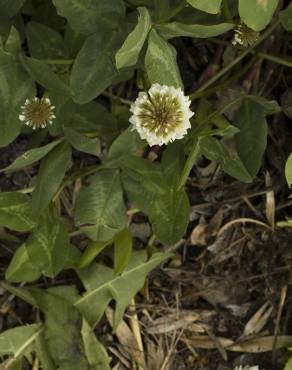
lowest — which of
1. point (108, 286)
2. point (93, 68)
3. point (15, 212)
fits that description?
point (108, 286)

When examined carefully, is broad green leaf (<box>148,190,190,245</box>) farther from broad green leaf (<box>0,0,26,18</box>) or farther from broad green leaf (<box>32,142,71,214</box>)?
broad green leaf (<box>0,0,26,18</box>)

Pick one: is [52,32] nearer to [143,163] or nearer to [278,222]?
[143,163]

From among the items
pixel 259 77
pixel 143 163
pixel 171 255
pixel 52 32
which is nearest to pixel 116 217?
pixel 143 163

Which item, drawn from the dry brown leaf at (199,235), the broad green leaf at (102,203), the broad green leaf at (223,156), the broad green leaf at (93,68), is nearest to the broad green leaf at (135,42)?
the broad green leaf at (93,68)

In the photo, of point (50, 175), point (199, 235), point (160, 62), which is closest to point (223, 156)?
point (160, 62)

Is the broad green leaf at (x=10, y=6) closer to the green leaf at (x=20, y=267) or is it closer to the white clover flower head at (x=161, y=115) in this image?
the white clover flower head at (x=161, y=115)

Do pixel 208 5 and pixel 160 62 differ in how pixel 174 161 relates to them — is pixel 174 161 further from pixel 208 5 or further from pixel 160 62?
pixel 208 5
